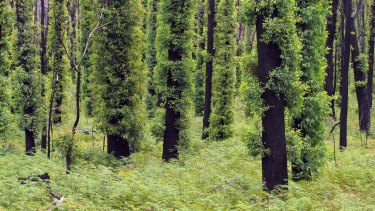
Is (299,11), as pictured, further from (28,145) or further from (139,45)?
(28,145)

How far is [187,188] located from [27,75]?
13875mm

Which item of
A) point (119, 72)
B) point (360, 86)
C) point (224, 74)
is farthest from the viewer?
point (224, 74)

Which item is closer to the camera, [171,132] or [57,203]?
[57,203]

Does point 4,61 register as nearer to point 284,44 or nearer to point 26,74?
point 26,74

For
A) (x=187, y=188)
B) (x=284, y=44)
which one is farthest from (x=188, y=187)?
(x=284, y=44)

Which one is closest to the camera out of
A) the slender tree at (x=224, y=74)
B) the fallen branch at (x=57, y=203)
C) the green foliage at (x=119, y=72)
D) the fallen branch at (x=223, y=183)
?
the fallen branch at (x=57, y=203)

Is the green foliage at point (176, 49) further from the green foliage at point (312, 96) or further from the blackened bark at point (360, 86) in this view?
the blackened bark at point (360, 86)

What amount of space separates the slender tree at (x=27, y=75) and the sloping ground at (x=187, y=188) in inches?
265

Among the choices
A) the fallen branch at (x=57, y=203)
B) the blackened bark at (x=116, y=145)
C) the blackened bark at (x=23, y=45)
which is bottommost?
the blackened bark at (x=116, y=145)

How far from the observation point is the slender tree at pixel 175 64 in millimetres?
18641

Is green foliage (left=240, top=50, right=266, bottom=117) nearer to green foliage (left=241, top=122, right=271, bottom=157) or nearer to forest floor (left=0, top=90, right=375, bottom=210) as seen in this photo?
green foliage (left=241, top=122, right=271, bottom=157)

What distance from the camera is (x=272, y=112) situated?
36.7 ft

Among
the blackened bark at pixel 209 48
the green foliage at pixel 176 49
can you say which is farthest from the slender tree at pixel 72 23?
the blackened bark at pixel 209 48

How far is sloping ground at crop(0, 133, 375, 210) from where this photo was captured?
9227 millimetres
